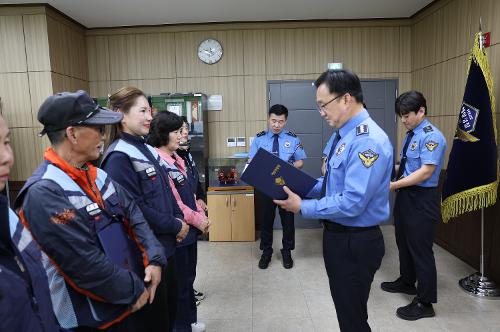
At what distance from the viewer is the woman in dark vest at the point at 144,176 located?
1.62m

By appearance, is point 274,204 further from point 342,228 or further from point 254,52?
point 254,52

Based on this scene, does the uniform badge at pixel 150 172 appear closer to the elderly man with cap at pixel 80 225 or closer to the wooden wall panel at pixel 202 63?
the elderly man with cap at pixel 80 225

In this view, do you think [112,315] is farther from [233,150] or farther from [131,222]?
[233,150]

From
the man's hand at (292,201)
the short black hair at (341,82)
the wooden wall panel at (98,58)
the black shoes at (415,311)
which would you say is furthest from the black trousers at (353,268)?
the wooden wall panel at (98,58)

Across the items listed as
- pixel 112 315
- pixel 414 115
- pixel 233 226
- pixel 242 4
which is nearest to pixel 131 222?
pixel 112 315

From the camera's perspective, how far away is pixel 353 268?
1.66 meters

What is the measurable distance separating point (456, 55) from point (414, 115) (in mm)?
1717

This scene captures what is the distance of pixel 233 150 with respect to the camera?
16.1ft

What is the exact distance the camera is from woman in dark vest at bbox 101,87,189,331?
5.32 ft

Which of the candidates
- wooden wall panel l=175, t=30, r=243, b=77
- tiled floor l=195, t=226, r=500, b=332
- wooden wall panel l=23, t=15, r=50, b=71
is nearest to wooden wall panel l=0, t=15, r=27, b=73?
wooden wall panel l=23, t=15, r=50, b=71

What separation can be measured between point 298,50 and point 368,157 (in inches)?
140

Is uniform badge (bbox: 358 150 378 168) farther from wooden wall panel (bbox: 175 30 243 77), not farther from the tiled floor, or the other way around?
wooden wall panel (bbox: 175 30 243 77)

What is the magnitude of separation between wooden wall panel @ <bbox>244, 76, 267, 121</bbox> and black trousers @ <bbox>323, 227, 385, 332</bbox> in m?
3.34

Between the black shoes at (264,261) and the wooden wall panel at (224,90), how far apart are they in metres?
2.07
